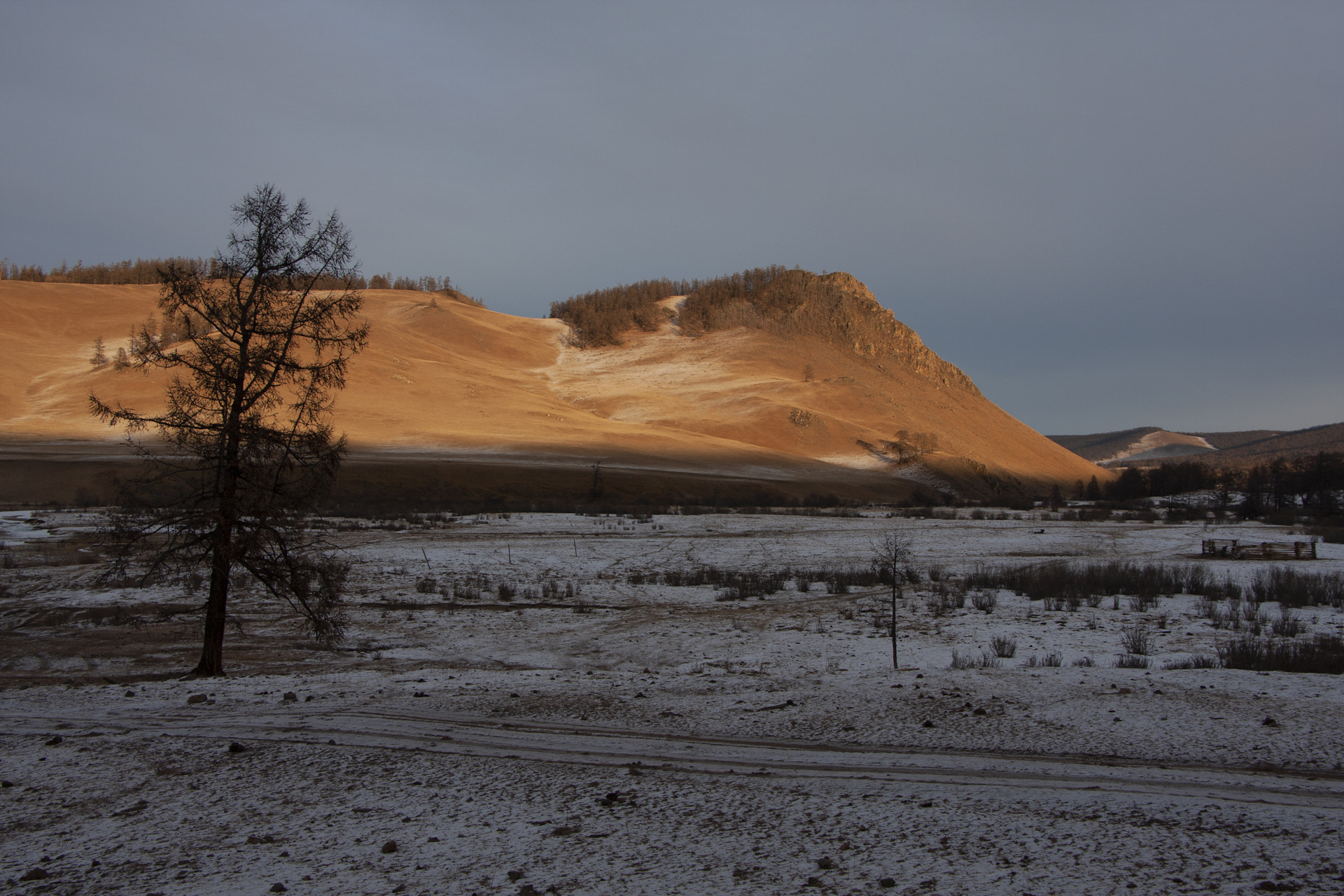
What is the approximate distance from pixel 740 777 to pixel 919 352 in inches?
5412

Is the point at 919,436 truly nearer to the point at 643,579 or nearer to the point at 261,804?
the point at 643,579

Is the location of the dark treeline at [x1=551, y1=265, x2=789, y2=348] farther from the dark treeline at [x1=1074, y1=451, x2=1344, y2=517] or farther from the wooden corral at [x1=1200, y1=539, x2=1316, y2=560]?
the wooden corral at [x1=1200, y1=539, x2=1316, y2=560]

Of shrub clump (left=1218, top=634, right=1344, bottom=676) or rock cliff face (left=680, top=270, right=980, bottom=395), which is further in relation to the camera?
rock cliff face (left=680, top=270, right=980, bottom=395)

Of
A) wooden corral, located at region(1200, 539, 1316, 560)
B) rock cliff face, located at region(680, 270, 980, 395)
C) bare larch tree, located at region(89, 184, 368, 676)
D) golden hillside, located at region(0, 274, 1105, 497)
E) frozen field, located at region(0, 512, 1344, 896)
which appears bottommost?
frozen field, located at region(0, 512, 1344, 896)

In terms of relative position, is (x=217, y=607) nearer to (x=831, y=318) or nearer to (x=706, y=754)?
(x=706, y=754)

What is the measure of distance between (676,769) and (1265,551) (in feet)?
84.8

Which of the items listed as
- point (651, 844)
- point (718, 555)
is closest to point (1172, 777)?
point (651, 844)

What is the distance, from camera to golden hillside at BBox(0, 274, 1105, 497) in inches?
2773

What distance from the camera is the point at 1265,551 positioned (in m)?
23.7

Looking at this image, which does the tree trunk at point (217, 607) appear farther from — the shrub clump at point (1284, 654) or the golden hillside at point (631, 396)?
the golden hillside at point (631, 396)

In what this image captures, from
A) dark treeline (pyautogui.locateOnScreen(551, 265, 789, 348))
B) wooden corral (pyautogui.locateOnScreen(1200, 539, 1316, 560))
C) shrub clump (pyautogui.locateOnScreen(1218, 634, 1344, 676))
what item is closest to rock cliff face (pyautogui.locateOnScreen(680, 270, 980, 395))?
dark treeline (pyautogui.locateOnScreen(551, 265, 789, 348))

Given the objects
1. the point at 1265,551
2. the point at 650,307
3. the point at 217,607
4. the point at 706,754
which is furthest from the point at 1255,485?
the point at 650,307

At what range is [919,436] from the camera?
3580 inches

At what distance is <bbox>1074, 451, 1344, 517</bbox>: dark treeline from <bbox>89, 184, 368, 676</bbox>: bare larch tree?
54.1 meters
